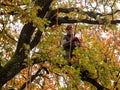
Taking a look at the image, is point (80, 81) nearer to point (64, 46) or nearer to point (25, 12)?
point (64, 46)

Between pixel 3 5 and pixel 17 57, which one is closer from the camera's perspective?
pixel 3 5

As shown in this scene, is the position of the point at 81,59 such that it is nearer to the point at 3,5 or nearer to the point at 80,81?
the point at 80,81

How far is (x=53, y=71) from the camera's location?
8.81m

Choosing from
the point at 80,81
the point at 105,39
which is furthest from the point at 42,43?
the point at 105,39

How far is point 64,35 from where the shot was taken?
9.16 metres

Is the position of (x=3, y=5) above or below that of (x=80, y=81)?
above

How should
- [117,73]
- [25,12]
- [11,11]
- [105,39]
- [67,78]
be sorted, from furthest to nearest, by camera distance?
[105,39], [117,73], [67,78], [11,11], [25,12]

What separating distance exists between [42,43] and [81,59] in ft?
3.40

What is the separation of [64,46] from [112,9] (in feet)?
5.01

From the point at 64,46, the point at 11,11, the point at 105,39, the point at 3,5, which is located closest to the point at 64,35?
the point at 64,46

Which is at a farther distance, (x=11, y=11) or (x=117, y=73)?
(x=117, y=73)

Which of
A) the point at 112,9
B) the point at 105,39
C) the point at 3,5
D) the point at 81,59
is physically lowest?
the point at 105,39

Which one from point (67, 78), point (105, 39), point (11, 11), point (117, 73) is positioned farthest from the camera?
point (105, 39)

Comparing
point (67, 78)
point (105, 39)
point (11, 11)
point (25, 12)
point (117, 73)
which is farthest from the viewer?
point (105, 39)
